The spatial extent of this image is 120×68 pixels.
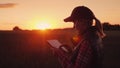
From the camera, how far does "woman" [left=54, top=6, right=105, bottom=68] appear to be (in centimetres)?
530

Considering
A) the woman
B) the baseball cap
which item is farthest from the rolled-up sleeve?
the baseball cap

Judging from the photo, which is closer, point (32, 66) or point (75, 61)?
point (75, 61)

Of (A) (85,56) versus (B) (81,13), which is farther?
(B) (81,13)

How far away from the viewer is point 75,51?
18.1ft

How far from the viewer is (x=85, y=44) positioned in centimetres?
533

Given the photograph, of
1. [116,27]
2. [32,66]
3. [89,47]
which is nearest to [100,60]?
[89,47]

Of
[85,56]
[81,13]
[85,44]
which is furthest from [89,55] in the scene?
[81,13]

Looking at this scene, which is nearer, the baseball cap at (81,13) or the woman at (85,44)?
the woman at (85,44)

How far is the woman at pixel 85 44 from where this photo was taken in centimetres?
530

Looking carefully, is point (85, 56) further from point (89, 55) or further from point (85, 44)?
point (85, 44)

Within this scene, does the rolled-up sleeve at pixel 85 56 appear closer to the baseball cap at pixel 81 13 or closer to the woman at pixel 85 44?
the woman at pixel 85 44

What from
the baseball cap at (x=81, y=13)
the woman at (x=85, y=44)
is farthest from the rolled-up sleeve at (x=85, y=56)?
the baseball cap at (x=81, y=13)

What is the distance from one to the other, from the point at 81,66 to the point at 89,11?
79 centimetres

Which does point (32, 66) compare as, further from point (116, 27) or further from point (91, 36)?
point (116, 27)
